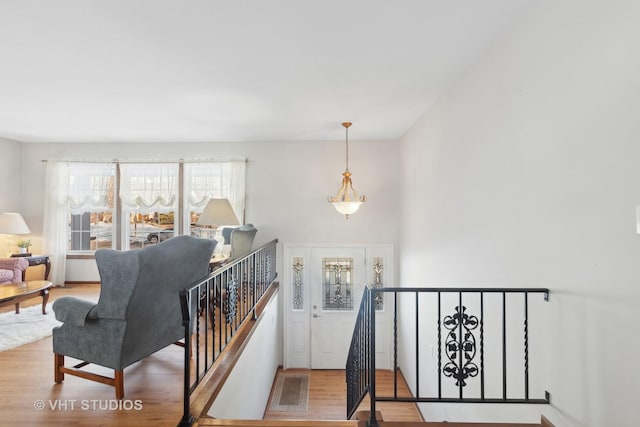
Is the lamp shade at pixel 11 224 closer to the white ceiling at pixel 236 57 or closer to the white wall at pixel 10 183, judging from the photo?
the white wall at pixel 10 183

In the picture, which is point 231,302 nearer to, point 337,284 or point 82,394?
point 82,394

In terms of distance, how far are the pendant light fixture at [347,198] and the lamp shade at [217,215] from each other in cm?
149

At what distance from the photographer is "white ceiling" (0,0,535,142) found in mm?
1979

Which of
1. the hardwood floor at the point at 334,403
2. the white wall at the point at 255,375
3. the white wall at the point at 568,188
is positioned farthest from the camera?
the hardwood floor at the point at 334,403

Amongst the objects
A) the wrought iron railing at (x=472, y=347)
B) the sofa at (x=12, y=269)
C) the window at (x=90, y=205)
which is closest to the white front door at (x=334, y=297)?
the wrought iron railing at (x=472, y=347)

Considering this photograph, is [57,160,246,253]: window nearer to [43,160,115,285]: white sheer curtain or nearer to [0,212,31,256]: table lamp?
[43,160,115,285]: white sheer curtain

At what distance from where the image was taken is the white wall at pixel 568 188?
1.34m

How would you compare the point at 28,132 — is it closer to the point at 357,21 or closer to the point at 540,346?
the point at 357,21

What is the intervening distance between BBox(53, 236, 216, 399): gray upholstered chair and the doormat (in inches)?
98.9

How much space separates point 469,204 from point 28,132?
6289 mm

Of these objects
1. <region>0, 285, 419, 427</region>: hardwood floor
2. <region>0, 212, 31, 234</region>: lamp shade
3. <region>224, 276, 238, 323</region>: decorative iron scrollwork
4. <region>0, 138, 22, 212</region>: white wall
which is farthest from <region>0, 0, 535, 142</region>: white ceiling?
<region>0, 285, 419, 427</region>: hardwood floor

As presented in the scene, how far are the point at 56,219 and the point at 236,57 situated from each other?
193 inches

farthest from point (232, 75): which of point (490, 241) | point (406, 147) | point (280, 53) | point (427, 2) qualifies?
point (406, 147)

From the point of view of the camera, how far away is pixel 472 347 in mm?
1971
